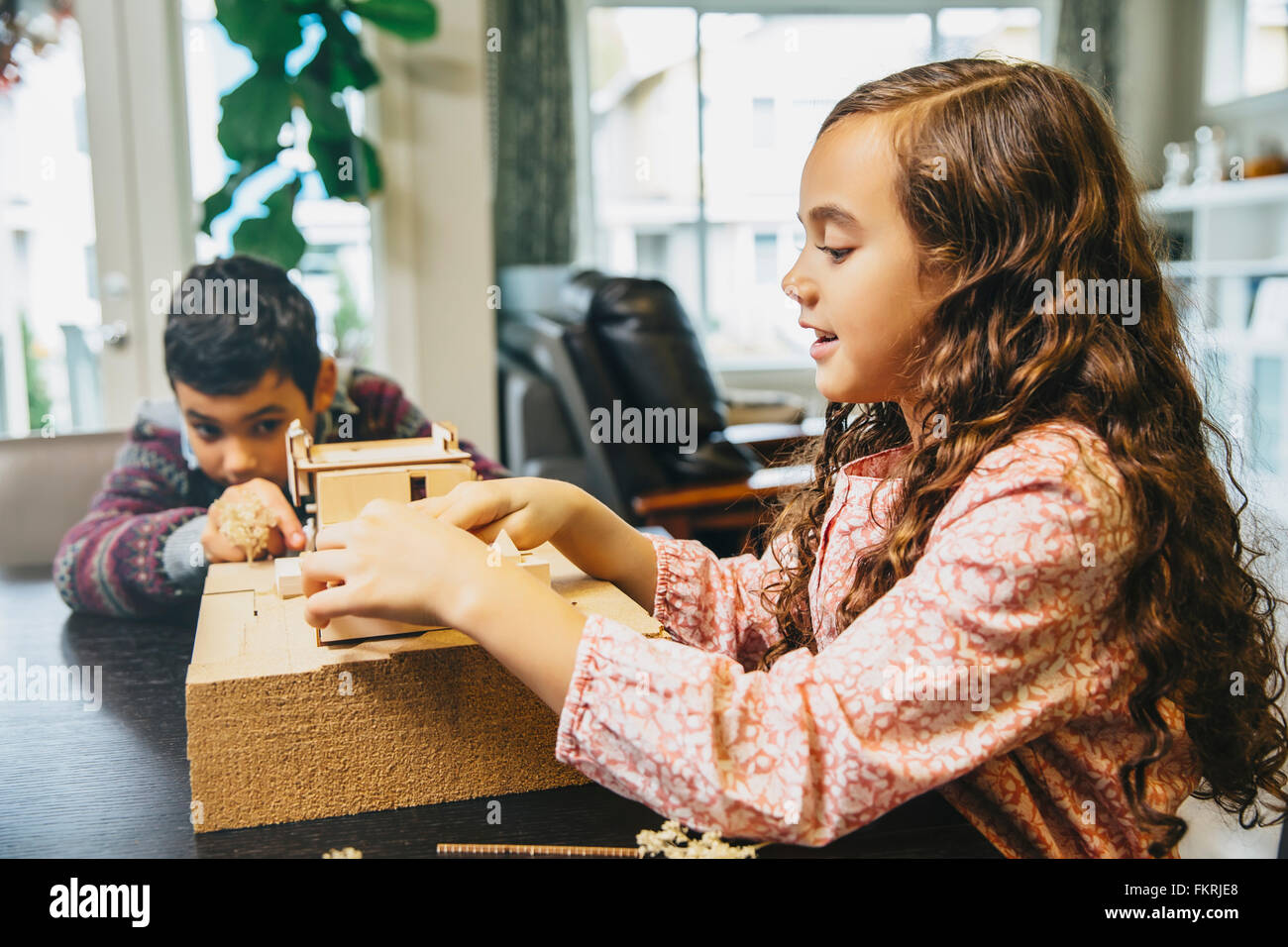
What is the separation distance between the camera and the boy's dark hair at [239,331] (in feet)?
4.27

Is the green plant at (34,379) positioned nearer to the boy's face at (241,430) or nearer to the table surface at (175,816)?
the boy's face at (241,430)

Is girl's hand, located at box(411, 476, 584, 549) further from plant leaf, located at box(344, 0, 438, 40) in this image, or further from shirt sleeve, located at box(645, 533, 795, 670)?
plant leaf, located at box(344, 0, 438, 40)

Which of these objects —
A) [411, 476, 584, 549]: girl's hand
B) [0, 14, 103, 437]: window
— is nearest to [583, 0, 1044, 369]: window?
[0, 14, 103, 437]: window

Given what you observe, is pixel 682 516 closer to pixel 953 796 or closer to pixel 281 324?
pixel 281 324

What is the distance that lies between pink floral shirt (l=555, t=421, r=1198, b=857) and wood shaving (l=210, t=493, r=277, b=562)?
1.56ft

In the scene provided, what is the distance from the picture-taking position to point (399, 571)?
0.64 metres

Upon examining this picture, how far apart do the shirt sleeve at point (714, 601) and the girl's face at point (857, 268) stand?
24 centimetres

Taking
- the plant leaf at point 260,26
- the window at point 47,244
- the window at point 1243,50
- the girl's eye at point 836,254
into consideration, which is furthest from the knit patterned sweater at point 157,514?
the window at point 1243,50

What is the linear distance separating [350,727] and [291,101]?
270 cm

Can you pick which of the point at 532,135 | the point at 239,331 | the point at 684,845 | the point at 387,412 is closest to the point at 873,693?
the point at 684,845

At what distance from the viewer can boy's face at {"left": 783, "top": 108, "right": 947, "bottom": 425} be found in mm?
724

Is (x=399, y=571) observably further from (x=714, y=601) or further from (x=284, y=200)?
(x=284, y=200)
